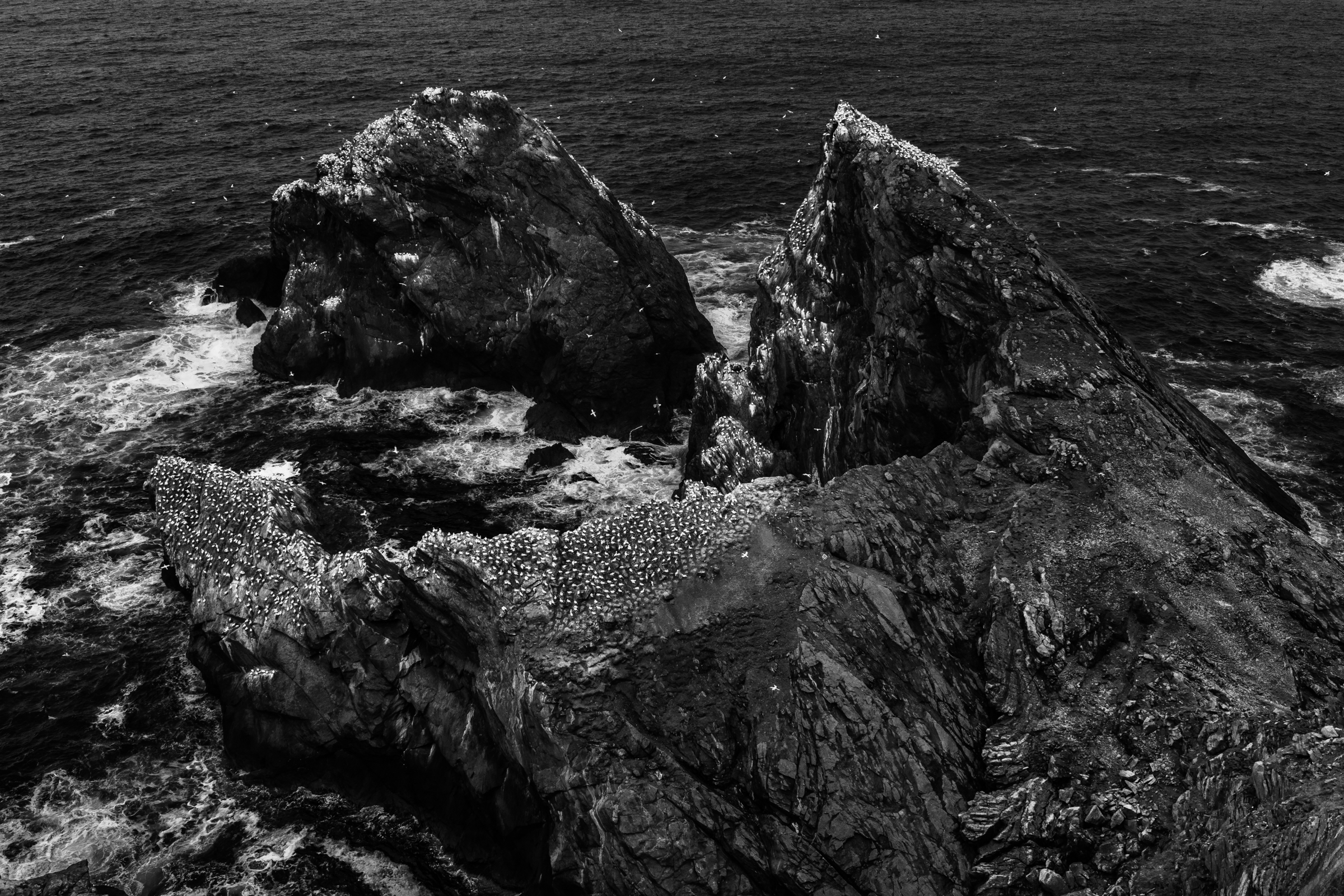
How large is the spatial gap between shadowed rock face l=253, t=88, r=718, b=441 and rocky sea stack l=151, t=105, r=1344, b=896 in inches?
622

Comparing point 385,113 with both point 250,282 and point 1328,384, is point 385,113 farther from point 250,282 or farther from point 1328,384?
point 1328,384

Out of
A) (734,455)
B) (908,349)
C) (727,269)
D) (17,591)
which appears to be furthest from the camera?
(727,269)

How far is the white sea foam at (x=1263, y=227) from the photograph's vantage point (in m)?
73.9

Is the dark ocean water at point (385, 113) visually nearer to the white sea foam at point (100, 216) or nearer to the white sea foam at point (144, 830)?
the white sea foam at point (144, 830)

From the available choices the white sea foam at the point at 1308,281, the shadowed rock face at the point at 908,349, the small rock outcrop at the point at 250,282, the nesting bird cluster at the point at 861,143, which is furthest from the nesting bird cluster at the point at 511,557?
the white sea foam at the point at 1308,281

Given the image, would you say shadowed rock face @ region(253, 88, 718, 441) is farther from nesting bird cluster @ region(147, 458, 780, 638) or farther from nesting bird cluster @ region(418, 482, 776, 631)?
nesting bird cluster @ region(418, 482, 776, 631)

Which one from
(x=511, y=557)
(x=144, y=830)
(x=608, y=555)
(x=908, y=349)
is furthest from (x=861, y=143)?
(x=144, y=830)

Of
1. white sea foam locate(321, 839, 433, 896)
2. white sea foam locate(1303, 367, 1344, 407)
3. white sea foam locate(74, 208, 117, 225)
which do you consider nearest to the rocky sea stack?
white sea foam locate(321, 839, 433, 896)

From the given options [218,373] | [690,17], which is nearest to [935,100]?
[690,17]

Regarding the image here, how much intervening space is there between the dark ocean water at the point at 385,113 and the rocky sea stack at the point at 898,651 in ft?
16.2

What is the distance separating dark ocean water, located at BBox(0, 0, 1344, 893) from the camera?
137ft

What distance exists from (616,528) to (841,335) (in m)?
15.9

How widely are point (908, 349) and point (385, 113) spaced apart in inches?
2541

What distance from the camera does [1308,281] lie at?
6806 centimetres
